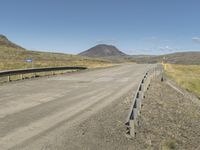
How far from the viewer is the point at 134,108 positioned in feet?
29.4

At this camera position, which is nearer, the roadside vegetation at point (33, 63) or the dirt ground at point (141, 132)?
the dirt ground at point (141, 132)

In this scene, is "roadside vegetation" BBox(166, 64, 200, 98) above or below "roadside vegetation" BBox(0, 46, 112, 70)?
below

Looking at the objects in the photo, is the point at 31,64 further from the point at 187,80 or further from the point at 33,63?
the point at 187,80

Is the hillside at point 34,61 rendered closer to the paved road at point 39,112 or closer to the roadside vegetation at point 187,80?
the roadside vegetation at point 187,80

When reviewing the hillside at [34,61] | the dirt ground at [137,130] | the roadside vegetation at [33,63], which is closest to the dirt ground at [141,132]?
the dirt ground at [137,130]

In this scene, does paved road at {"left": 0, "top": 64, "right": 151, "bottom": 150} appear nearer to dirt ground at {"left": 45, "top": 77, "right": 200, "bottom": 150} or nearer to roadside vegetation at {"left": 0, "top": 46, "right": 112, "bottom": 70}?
dirt ground at {"left": 45, "top": 77, "right": 200, "bottom": 150}

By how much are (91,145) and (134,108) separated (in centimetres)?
229

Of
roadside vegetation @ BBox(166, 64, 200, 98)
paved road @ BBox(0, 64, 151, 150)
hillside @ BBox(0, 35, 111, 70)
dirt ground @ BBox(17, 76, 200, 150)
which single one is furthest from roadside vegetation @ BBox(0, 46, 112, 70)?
dirt ground @ BBox(17, 76, 200, 150)

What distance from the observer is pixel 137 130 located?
8.85 m

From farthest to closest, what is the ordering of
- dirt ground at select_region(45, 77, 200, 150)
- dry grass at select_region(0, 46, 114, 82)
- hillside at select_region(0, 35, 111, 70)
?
hillside at select_region(0, 35, 111, 70)
dry grass at select_region(0, 46, 114, 82)
dirt ground at select_region(45, 77, 200, 150)

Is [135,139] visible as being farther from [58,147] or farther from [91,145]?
[58,147]

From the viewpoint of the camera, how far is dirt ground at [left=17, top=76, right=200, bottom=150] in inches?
285

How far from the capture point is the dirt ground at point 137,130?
7.23m

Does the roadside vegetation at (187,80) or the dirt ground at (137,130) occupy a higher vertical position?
the dirt ground at (137,130)
